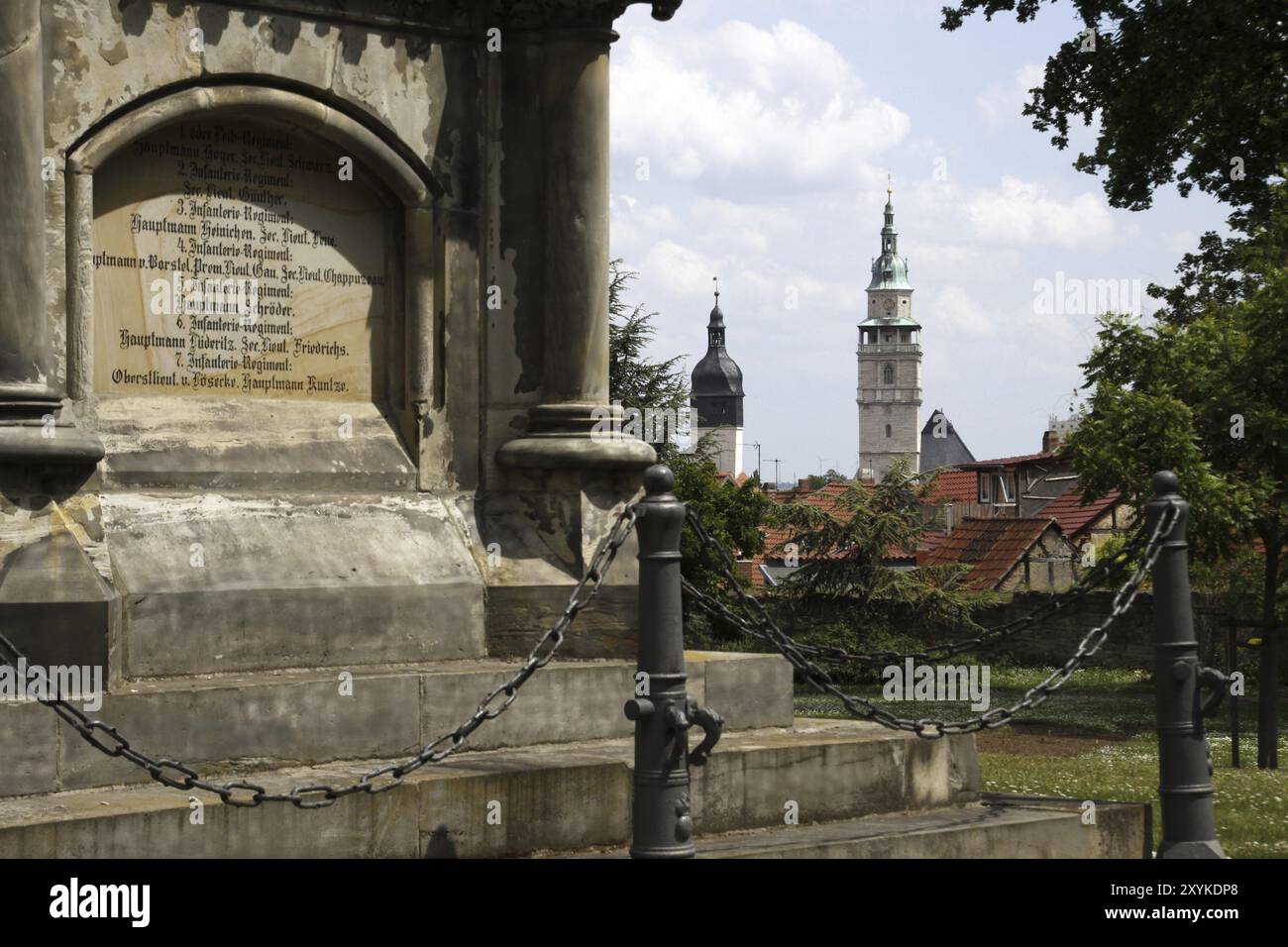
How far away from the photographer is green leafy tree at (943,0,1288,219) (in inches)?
732

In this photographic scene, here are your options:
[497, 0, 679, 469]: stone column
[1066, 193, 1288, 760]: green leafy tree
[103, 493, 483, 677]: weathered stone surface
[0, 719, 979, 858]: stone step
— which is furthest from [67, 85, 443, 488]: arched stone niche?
[1066, 193, 1288, 760]: green leafy tree

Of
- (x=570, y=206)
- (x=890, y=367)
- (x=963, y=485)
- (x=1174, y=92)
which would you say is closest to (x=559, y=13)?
(x=570, y=206)

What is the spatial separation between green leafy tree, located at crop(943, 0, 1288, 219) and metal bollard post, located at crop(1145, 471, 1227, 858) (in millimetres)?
12298

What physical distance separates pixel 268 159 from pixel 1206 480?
15.5 metres

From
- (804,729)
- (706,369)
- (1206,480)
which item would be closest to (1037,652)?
(1206,480)

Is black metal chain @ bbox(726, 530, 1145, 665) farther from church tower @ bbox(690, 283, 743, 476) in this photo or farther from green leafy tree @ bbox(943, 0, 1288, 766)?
church tower @ bbox(690, 283, 743, 476)

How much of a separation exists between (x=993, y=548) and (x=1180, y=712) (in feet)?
141

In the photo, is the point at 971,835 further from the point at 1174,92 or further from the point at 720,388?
the point at 720,388

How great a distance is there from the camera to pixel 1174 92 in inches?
774

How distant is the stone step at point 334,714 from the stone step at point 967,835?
0.82 metres

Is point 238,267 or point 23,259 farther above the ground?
point 238,267

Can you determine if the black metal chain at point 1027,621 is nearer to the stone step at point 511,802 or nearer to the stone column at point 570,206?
the stone step at point 511,802
